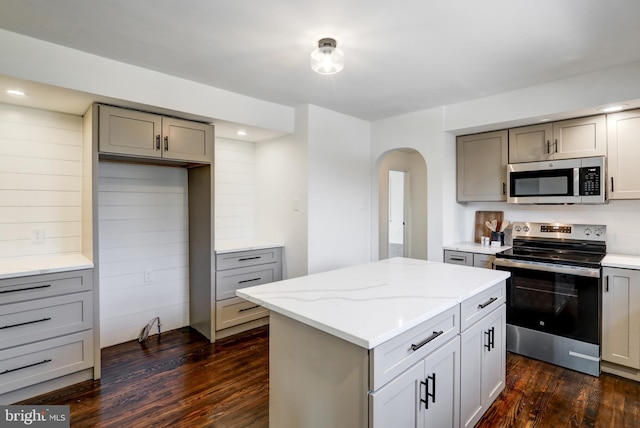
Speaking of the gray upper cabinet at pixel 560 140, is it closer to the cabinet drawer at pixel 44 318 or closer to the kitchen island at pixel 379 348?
the kitchen island at pixel 379 348

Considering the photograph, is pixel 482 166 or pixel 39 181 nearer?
pixel 39 181

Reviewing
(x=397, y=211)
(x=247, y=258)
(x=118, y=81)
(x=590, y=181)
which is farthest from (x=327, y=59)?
(x=397, y=211)

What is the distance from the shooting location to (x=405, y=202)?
585 centimetres

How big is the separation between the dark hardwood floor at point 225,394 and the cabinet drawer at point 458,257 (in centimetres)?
90

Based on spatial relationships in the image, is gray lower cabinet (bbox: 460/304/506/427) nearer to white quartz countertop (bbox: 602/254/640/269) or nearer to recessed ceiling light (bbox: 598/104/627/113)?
white quartz countertop (bbox: 602/254/640/269)

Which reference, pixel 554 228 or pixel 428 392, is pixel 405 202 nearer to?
pixel 554 228

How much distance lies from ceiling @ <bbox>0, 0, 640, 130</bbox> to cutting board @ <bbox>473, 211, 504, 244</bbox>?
1.41m

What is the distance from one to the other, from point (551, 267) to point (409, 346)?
81.2 inches

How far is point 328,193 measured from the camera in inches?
143

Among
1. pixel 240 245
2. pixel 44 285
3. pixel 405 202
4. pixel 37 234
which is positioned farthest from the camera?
pixel 405 202

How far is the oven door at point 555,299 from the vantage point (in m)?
2.58

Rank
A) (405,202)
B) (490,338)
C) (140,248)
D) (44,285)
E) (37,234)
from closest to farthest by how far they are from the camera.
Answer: (490,338) < (44,285) < (37,234) < (140,248) < (405,202)

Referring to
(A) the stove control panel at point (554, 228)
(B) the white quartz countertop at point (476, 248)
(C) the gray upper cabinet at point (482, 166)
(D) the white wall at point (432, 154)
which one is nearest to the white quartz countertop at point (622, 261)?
(A) the stove control panel at point (554, 228)

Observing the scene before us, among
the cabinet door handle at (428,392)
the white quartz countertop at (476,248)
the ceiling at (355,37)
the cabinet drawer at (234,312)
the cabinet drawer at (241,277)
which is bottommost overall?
the cabinet drawer at (234,312)
